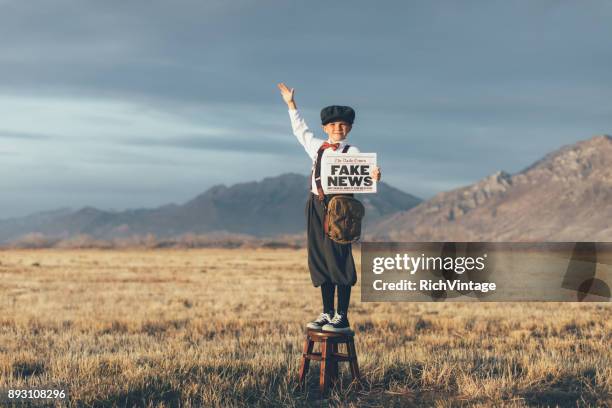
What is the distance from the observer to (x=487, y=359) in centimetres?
1139

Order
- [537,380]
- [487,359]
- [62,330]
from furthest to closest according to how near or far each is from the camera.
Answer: [62,330], [487,359], [537,380]

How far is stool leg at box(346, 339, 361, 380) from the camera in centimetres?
888

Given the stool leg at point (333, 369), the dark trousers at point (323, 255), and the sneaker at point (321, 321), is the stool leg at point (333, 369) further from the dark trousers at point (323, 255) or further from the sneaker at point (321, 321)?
the dark trousers at point (323, 255)

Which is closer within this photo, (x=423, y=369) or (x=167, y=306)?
(x=423, y=369)

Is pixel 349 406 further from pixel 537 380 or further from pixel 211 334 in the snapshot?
pixel 211 334

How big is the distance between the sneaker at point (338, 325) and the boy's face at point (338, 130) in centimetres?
203

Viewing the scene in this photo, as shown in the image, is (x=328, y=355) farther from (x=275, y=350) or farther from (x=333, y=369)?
Answer: (x=275, y=350)

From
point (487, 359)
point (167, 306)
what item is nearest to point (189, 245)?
point (167, 306)

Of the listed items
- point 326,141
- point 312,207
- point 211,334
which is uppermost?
point 326,141

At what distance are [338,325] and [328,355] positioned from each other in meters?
0.42

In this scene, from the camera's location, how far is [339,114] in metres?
8.48

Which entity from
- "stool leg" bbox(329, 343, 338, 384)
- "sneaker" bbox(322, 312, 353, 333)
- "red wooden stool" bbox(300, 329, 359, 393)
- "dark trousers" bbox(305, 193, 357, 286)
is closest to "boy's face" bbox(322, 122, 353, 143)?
"dark trousers" bbox(305, 193, 357, 286)

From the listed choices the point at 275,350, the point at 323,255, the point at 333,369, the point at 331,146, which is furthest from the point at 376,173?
the point at 275,350

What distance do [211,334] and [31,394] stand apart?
304 inches
